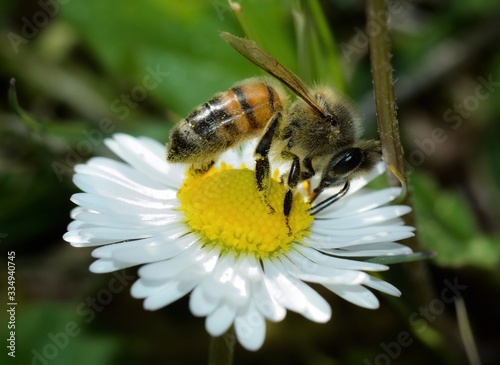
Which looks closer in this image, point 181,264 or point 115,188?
point 181,264

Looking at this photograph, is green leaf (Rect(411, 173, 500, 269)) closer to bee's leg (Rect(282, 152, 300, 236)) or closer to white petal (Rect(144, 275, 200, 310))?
bee's leg (Rect(282, 152, 300, 236))

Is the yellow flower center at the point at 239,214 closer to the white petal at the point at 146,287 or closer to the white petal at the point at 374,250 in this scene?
the white petal at the point at 374,250

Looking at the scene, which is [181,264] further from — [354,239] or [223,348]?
[354,239]

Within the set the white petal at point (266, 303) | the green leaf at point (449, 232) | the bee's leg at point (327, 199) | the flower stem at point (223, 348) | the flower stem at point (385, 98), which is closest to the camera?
the white petal at point (266, 303)

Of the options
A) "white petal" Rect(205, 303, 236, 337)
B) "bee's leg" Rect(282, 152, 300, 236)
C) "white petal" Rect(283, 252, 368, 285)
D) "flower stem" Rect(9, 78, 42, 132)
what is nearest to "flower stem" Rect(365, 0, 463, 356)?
"bee's leg" Rect(282, 152, 300, 236)

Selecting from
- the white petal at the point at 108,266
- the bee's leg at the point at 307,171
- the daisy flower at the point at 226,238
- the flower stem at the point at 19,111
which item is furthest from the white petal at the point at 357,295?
the flower stem at the point at 19,111

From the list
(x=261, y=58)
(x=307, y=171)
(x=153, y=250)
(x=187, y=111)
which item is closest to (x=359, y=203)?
(x=307, y=171)
